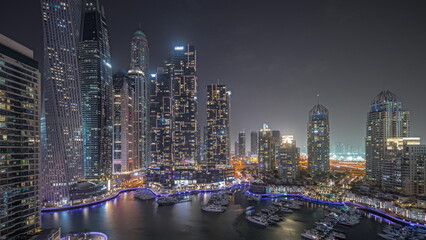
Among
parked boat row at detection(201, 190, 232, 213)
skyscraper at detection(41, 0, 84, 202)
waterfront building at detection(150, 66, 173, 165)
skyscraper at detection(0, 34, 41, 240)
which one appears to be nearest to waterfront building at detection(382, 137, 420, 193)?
parked boat row at detection(201, 190, 232, 213)

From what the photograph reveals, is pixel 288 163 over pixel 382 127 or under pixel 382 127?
under

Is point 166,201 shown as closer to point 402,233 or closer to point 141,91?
point 402,233

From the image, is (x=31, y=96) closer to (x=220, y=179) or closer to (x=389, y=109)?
(x=220, y=179)

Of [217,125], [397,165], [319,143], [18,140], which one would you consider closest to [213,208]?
[18,140]

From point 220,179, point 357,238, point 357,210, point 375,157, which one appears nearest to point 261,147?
point 220,179

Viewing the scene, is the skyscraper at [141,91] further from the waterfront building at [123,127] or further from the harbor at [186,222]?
the harbor at [186,222]
